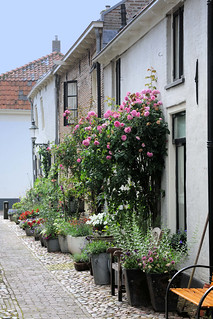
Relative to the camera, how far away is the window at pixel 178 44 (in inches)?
373

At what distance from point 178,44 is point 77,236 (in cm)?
497

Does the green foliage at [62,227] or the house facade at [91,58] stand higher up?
the house facade at [91,58]

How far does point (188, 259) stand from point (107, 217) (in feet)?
8.09

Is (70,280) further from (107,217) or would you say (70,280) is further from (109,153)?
(109,153)

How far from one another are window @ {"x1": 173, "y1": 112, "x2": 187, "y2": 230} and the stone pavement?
87.0 inches

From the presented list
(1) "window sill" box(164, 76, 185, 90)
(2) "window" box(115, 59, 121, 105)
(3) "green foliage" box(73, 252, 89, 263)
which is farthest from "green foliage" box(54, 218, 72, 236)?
(1) "window sill" box(164, 76, 185, 90)

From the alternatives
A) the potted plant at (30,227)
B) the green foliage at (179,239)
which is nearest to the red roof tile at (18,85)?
the potted plant at (30,227)

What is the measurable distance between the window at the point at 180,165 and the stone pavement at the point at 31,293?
221 cm

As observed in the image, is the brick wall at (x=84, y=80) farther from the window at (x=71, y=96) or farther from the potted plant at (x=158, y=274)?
the potted plant at (x=158, y=274)

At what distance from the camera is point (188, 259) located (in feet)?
28.3

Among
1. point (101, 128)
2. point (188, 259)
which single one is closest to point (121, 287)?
point (188, 259)

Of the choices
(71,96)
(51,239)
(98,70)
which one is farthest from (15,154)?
(51,239)

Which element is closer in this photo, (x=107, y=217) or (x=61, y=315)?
(x=61, y=315)

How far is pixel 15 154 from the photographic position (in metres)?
33.3
